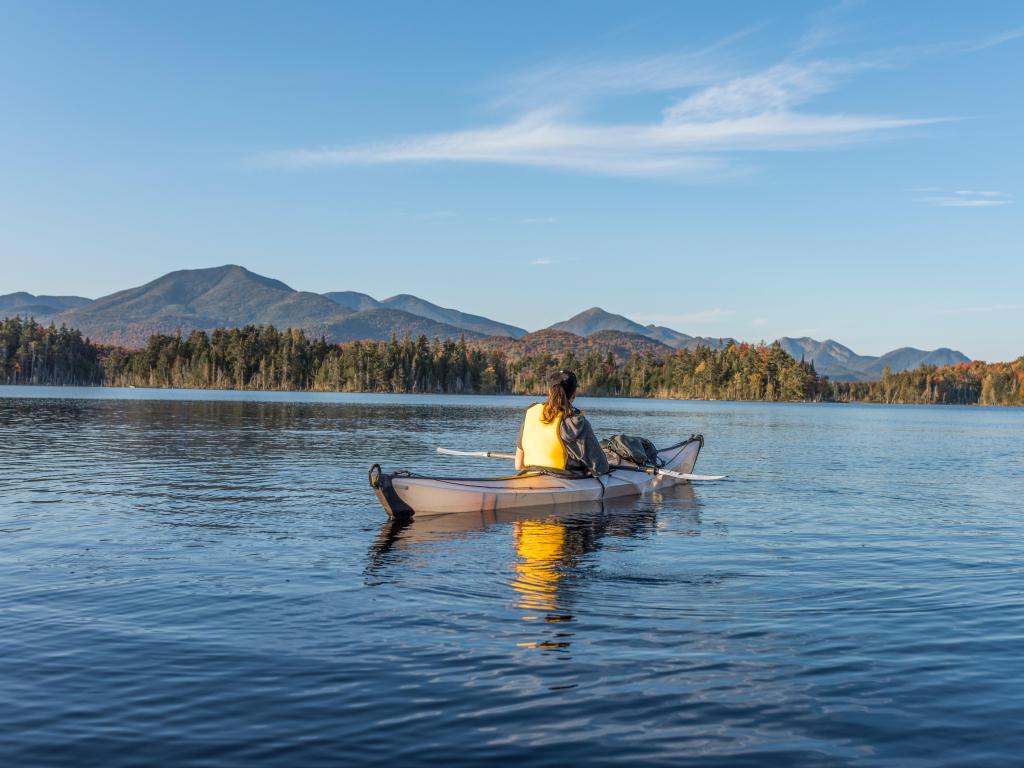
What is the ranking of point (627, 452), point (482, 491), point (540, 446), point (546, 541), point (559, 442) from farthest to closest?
point (627, 452)
point (540, 446)
point (559, 442)
point (482, 491)
point (546, 541)

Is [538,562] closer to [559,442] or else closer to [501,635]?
[501,635]

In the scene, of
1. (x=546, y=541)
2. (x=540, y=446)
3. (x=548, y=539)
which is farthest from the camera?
(x=540, y=446)

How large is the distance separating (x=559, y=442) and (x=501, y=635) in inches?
477

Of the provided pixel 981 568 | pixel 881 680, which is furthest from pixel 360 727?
pixel 981 568

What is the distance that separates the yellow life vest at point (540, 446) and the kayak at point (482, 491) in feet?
1.07

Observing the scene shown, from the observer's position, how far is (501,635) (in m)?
11.4

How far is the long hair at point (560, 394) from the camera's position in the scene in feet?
70.9

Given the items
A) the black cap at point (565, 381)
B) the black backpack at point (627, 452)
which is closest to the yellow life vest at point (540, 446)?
the black cap at point (565, 381)

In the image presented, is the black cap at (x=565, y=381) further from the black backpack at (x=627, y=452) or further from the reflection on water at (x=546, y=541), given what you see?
the black backpack at (x=627, y=452)

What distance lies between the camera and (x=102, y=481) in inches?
1115

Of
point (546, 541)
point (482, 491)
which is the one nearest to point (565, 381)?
point (482, 491)

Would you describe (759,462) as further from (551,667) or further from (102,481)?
(551,667)

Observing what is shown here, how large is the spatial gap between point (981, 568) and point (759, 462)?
90.3ft

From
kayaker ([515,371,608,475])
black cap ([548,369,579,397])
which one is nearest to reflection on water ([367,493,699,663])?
kayaker ([515,371,608,475])
